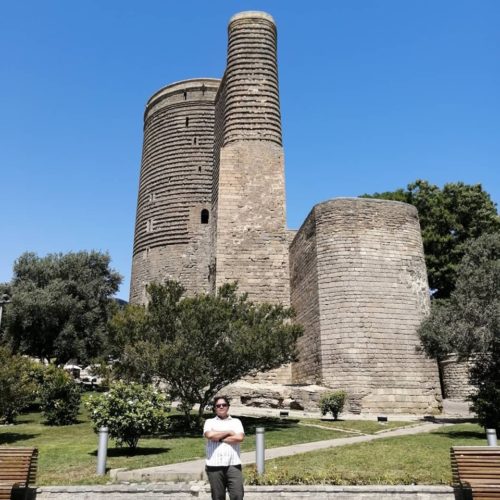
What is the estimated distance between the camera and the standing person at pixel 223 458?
4789mm

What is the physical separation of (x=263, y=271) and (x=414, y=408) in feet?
26.3

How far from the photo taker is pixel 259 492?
230 inches

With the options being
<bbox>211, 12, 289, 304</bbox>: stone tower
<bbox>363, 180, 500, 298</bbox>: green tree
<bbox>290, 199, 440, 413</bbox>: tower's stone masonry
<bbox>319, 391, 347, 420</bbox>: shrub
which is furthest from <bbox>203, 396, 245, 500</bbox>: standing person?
<bbox>363, 180, 500, 298</bbox>: green tree

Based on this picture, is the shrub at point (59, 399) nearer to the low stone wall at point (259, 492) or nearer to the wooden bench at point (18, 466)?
the wooden bench at point (18, 466)

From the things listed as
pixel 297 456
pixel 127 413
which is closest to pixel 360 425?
pixel 297 456

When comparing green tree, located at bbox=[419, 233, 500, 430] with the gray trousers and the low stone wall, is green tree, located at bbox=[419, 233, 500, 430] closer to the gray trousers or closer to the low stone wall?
the low stone wall

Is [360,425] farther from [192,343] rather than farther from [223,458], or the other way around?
[223,458]

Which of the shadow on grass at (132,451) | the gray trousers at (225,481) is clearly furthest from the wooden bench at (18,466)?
the shadow on grass at (132,451)

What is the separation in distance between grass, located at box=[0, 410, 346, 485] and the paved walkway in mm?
303

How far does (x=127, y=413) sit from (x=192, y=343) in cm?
271

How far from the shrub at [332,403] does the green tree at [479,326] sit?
3.28 metres

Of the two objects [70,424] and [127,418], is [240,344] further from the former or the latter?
[70,424]

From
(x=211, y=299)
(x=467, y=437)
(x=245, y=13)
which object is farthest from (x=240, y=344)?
(x=245, y=13)

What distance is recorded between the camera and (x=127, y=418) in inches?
365
